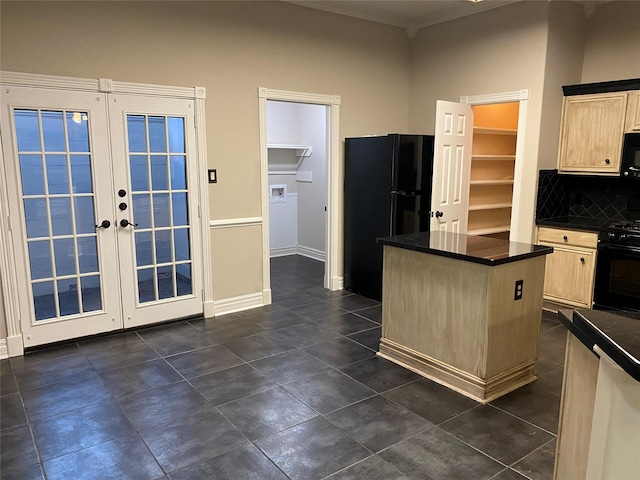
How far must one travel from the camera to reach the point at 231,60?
168 inches

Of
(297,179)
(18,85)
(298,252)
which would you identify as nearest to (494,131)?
(297,179)

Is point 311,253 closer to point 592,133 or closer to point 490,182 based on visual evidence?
point 490,182

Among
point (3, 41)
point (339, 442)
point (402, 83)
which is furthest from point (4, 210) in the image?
point (402, 83)

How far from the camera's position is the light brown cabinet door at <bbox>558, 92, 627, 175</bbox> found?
13.7ft

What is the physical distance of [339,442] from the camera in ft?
8.07

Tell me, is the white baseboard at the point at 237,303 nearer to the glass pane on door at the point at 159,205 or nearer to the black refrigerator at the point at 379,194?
the glass pane on door at the point at 159,205

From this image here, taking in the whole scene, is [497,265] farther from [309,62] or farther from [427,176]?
[309,62]

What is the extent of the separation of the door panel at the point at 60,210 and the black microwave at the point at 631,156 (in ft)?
14.6

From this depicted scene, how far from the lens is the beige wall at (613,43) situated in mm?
4293

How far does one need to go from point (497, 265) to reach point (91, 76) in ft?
10.8

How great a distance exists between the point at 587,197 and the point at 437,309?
9.07 feet

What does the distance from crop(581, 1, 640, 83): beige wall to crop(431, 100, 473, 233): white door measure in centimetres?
124

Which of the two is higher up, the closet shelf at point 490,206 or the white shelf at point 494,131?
the white shelf at point 494,131

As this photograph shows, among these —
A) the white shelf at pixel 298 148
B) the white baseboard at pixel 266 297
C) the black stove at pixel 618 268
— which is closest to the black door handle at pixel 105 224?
the white baseboard at pixel 266 297
